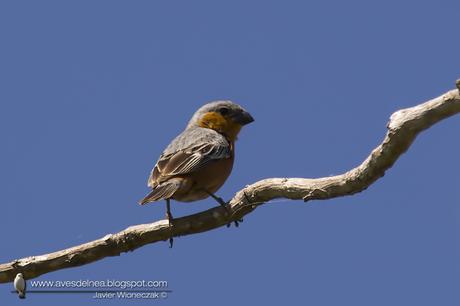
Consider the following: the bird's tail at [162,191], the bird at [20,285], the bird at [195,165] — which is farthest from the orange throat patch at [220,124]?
the bird at [20,285]

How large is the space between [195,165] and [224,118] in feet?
6.09

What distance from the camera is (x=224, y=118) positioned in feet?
37.8

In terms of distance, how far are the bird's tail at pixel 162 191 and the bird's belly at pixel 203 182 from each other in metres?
0.14

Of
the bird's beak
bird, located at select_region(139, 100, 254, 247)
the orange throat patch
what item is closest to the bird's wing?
bird, located at select_region(139, 100, 254, 247)

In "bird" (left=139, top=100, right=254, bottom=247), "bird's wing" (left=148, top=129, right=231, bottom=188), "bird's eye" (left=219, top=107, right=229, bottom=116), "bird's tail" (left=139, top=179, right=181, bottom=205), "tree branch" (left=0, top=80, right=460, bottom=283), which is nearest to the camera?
"tree branch" (left=0, top=80, right=460, bottom=283)

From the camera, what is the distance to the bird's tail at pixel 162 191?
911cm

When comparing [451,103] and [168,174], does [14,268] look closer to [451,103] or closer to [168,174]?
[168,174]

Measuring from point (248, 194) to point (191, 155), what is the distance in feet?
6.12

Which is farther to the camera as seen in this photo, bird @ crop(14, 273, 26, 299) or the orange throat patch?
the orange throat patch

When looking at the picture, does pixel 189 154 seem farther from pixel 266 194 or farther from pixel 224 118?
pixel 266 194

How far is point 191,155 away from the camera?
1003 cm

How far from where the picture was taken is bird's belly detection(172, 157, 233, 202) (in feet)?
32.2

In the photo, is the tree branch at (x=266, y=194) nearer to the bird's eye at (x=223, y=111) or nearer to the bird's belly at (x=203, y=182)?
the bird's belly at (x=203, y=182)

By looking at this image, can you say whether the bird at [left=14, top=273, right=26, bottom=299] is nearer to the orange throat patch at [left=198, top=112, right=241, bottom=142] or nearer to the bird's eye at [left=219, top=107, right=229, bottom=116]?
the orange throat patch at [left=198, top=112, right=241, bottom=142]
